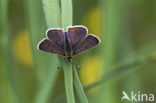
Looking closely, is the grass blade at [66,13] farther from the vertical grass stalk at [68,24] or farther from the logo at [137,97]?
the logo at [137,97]

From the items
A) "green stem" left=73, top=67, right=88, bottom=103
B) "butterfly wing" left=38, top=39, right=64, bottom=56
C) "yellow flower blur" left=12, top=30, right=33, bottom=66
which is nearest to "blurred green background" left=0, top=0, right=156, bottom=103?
"yellow flower blur" left=12, top=30, right=33, bottom=66

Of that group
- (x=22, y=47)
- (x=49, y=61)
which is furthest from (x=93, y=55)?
(x=49, y=61)

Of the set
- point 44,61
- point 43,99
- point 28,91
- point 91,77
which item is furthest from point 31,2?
point 91,77

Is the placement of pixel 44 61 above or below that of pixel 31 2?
below

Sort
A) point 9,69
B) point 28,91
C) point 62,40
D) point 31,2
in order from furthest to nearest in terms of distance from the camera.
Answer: point 28,91 → point 31,2 → point 9,69 → point 62,40

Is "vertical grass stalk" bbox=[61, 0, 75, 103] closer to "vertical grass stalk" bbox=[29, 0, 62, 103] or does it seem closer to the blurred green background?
"vertical grass stalk" bbox=[29, 0, 62, 103]

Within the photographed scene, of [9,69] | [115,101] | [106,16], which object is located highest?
[106,16]

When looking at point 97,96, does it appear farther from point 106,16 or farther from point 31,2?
point 31,2

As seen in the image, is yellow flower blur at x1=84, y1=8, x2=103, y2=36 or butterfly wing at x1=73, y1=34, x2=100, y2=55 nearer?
butterfly wing at x1=73, y1=34, x2=100, y2=55
